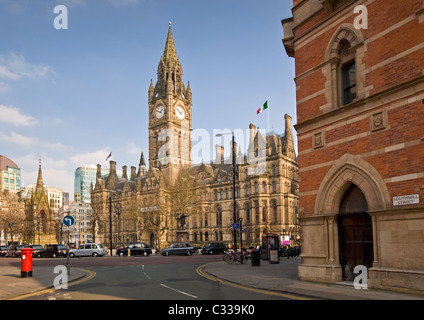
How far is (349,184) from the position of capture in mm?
15438

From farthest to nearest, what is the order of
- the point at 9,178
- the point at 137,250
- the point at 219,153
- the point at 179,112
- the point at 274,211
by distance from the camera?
the point at 9,178 → the point at 179,112 → the point at 219,153 → the point at 274,211 → the point at 137,250

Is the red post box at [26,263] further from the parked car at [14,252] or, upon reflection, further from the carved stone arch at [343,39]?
the parked car at [14,252]

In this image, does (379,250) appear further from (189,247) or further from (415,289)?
(189,247)

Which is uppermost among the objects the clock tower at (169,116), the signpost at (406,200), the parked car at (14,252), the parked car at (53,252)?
the clock tower at (169,116)

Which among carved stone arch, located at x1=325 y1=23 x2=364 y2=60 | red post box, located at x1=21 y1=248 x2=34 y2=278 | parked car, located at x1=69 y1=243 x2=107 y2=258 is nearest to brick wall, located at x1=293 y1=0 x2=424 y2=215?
carved stone arch, located at x1=325 y1=23 x2=364 y2=60

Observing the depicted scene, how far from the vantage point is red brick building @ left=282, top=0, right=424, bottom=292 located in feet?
42.3

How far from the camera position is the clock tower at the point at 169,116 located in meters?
99.6

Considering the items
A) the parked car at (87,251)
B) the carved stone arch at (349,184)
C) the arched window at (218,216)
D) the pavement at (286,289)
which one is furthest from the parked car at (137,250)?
the carved stone arch at (349,184)

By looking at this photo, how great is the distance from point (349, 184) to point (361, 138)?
6.28ft

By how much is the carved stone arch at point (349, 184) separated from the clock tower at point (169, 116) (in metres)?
79.7

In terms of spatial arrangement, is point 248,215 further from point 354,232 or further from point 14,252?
point 354,232

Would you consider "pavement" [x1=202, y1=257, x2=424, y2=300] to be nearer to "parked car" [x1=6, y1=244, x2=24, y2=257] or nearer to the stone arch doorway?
→ the stone arch doorway

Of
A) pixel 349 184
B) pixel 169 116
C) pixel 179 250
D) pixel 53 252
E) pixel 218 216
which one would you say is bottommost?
pixel 53 252

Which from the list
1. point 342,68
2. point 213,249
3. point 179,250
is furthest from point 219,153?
point 342,68
